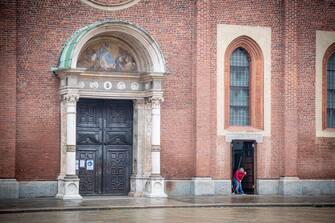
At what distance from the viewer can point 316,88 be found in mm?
35000

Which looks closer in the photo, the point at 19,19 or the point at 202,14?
the point at 19,19

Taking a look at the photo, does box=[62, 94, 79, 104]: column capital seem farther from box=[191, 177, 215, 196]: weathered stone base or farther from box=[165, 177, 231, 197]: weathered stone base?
box=[191, 177, 215, 196]: weathered stone base

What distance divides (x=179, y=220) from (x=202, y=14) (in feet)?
40.7

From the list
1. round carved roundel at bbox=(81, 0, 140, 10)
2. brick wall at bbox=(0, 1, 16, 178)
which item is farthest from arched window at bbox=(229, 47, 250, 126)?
brick wall at bbox=(0, 1, 16, 178)

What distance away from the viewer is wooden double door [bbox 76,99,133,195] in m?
32.3

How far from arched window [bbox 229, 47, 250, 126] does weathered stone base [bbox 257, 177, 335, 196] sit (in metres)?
2.76

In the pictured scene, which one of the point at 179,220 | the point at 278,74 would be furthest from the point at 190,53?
the point at 179,220

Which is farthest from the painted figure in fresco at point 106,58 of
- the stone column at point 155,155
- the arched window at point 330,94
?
the arched window at point 330,94

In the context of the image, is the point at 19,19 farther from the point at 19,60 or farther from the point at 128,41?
the point at 128,41

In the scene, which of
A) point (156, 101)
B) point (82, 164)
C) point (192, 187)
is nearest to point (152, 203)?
point (192, 187)

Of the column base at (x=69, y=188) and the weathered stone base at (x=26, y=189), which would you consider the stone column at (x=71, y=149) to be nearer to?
the column base at (x=69, y=188)

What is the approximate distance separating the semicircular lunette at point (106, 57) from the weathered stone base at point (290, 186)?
292 inches

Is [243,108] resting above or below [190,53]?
below

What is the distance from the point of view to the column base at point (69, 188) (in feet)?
98.8
